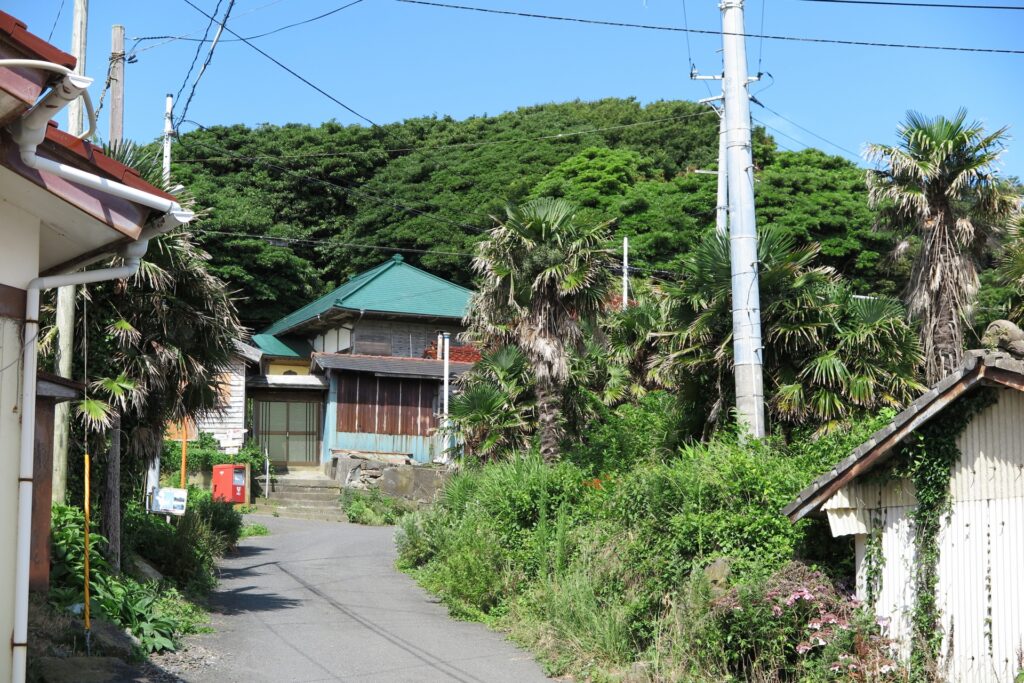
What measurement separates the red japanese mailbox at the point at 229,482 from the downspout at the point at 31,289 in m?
24.5

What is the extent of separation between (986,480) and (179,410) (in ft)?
40.1

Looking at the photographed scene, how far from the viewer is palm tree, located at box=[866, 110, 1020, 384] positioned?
20.6 meters

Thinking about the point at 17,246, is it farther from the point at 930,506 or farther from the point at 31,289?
the point at 930,506

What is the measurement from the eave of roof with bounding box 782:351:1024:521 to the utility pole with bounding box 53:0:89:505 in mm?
9066

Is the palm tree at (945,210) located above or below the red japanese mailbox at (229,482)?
above

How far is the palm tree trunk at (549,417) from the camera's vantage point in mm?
20422

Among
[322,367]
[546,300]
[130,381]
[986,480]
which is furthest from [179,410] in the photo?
[322,367]

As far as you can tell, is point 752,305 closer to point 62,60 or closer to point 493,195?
point 62,60

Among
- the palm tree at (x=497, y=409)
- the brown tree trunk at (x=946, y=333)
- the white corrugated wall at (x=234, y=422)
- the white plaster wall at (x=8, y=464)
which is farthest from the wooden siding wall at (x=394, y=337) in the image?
the white plaster wall at (x=8, y=464)

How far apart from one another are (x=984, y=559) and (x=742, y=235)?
19.5 feet

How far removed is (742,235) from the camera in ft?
47.7

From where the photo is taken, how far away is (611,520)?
583 inches

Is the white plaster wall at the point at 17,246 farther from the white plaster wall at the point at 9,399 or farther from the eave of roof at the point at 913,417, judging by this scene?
the eave of roof at the point at 913,417

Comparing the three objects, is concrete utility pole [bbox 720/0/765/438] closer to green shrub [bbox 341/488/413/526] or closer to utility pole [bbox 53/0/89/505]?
utility pole [bbox 53/0/89/505]
